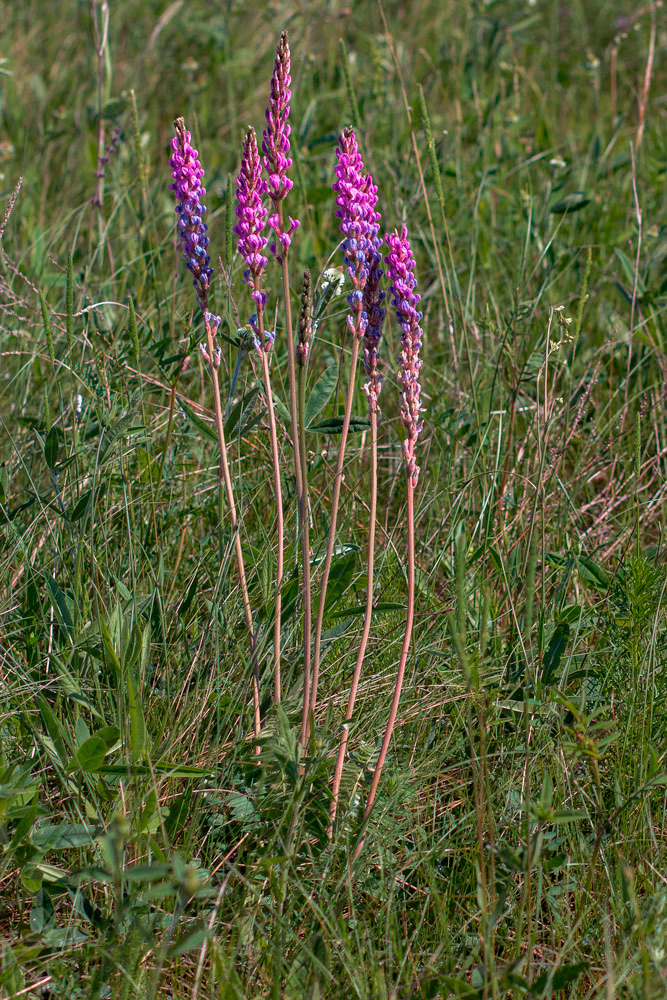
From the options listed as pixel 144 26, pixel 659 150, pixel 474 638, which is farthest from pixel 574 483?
pixel 144 26

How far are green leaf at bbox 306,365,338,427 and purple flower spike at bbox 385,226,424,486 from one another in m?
0.30

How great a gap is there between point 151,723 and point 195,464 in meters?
0.83

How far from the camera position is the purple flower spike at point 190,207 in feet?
4.60

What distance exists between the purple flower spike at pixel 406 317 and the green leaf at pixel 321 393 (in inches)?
11.8

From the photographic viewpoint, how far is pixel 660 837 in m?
1.47

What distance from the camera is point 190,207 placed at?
1.44 m

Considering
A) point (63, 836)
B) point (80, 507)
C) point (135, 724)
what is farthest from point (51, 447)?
point (63, 836)

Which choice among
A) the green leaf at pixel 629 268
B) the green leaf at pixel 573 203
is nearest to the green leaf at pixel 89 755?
the green leaf at pixel 629 268

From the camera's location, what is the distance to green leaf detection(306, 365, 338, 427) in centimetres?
164

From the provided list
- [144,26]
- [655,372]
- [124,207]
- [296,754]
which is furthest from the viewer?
[144,26]

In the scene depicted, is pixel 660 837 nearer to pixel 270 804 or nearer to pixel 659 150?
pixel 270 804

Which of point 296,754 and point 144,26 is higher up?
point 144,26

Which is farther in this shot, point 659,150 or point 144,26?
point 144,26

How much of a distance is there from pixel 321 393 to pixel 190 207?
417mm
